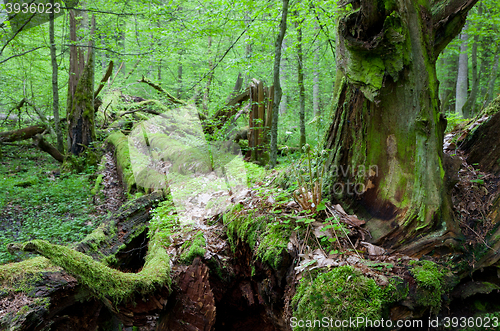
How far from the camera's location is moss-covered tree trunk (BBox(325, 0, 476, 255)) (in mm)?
2316

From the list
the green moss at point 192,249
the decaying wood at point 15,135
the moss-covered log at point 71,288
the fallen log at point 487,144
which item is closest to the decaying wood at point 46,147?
the decaying wood at point 15,135

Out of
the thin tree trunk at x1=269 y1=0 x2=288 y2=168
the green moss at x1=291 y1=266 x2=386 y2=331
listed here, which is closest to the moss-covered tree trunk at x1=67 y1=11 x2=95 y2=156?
the thin tree trunk at x1=269 y1=0 x2=288 y2=168

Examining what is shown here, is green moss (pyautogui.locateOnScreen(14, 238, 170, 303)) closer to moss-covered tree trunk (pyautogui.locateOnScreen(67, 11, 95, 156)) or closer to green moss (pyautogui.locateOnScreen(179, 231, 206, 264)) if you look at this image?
green moss (pyautogui.locateOnScreen(179, 231, 206, 264))

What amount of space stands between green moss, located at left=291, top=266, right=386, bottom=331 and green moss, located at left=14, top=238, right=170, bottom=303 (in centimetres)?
136

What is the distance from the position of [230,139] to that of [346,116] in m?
5.77

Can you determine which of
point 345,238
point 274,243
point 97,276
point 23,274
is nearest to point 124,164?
point 23,274

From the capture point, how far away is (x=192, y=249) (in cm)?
313

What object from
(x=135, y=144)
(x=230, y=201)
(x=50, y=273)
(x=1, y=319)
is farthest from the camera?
(x=135, y=144)

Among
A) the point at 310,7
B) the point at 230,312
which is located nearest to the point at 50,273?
the point at 230,312

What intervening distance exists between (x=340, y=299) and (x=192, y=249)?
1.75 metres

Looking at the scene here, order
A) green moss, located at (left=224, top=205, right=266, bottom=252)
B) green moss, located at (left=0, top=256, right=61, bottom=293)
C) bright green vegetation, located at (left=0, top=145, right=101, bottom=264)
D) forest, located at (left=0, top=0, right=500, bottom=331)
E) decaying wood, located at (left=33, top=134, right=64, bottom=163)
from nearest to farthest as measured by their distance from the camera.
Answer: forest, located at (left=0, top=0, right=500, bottom=331) → green moss, located at (left=0, top=256, right=61, bottom=293) → green moss, located at (left=224, top=205, right=266, bottom=252) → bright green vegetation, located at (left=0, top=145, right=101, bottom=264) → decaying wood, located at (left=33, top=134, right=64, bottom=163)

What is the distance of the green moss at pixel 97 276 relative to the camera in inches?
82.1

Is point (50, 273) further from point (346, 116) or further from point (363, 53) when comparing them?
point (363, 53)

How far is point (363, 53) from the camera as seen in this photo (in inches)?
97.0
